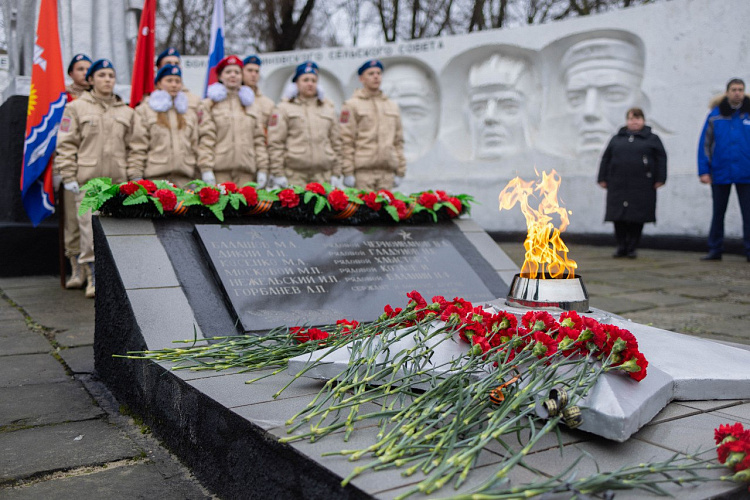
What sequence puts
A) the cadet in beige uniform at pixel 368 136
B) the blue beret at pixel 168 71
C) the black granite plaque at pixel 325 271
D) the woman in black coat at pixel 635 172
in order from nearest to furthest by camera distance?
the black granite plaque at pixel 325 271 → the blue beret at pixel 168 71 → the cadet in beige uniform at pixel 368 136 → the woman in black coat at pixel 635 172

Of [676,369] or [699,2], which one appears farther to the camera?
[699,2]

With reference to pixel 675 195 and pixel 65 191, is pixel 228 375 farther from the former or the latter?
pixel 675 195

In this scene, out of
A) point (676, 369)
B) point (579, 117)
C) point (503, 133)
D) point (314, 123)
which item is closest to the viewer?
point (676, 369)

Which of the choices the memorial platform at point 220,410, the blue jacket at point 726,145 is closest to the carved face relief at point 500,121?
the blue jacket at point 726,145

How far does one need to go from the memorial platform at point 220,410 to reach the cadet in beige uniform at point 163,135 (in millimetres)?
2314

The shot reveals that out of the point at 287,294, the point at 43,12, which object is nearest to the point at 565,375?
the point at 287,294

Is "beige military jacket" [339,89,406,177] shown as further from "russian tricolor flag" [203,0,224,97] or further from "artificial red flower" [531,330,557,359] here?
"artificial red flower" [531,330,557,359]

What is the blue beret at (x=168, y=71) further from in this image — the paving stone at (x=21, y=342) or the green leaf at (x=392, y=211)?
the green leaf at (x=392, y=211)

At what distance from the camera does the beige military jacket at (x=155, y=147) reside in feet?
18.7

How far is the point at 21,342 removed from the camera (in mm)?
4055

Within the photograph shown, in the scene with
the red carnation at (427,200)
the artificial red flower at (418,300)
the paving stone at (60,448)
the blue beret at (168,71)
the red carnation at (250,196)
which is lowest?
the paving stone at (60,448)

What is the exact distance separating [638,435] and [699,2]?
8702mm

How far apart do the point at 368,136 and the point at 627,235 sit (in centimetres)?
369

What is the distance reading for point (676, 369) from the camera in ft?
7.77
